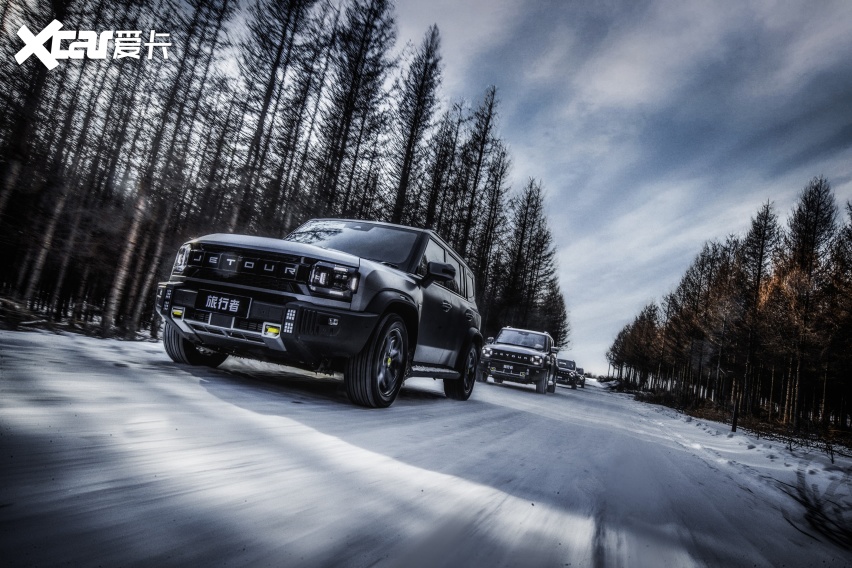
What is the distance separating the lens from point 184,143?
49.9ft

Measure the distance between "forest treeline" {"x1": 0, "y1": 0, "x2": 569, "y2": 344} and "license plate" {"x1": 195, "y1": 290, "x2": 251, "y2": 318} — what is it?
19.0 ft

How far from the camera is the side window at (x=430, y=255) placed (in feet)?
15.5

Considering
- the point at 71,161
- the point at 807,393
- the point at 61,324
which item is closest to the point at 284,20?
the point at 71,161

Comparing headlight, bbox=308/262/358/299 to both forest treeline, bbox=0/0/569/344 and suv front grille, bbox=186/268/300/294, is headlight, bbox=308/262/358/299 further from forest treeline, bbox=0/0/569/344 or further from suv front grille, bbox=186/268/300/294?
forest treeline, bbox=0/0/569/344

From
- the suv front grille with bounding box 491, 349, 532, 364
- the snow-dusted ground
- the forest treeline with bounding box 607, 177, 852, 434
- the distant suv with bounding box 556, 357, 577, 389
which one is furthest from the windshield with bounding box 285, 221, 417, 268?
the distant suv with bounding box 556, 357, 577, 389

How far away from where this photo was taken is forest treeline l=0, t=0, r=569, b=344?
10227mm

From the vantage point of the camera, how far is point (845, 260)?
1945cm

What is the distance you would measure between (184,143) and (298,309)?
49.0ft

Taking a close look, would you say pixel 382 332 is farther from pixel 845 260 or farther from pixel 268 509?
pixel 845 260

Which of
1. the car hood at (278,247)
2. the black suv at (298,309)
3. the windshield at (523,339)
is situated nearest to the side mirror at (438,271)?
the black suv at (298,309)

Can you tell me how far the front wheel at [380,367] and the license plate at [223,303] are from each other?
95cm

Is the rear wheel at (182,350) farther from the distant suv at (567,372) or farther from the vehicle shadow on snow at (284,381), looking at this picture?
the distant suv at (567,372)

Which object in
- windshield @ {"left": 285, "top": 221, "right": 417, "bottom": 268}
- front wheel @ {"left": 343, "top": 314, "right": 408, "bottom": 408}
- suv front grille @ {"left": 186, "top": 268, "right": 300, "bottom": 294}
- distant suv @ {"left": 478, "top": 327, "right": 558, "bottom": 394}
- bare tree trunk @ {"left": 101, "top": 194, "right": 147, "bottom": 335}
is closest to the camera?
suv front grille @ {"left": 186, "top": 268, "right": 300, "bottom": 294}

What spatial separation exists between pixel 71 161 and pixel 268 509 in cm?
1841
